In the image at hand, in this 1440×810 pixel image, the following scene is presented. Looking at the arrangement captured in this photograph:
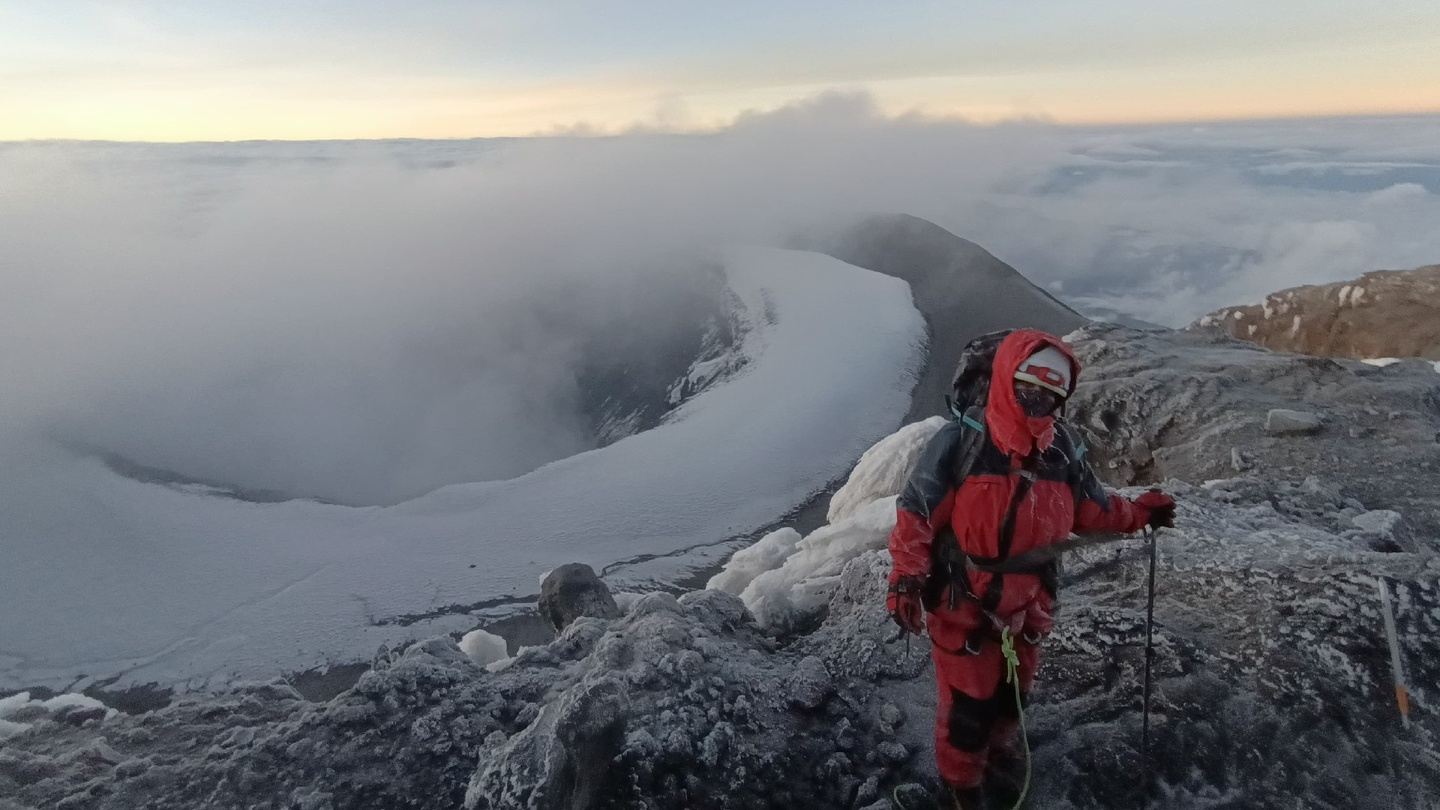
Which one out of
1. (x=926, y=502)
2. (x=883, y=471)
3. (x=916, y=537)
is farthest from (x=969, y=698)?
(x=883, y=471)

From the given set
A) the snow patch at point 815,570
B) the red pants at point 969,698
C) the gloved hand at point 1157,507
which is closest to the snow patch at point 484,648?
the snow patch at point 815,570

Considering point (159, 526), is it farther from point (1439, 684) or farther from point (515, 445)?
point (1439, 684)

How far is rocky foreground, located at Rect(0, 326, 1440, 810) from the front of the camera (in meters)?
3.70

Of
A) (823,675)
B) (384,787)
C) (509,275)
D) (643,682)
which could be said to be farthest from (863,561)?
(509,275)

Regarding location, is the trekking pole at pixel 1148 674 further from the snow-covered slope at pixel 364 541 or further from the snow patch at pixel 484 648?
the snow-covered slope at pixel 364 541

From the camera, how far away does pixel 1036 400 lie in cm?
284

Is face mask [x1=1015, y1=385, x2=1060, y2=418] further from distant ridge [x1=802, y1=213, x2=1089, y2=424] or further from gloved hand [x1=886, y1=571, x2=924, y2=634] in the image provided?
distant ridge [x1=802, y1=213, x2=1089, y2=424]

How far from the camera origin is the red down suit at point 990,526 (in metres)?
2.92

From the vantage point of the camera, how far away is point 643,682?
4270 millimetres

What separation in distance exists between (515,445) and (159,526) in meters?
15.0

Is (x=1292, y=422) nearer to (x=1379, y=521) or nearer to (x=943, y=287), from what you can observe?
(x=1379, y=521)

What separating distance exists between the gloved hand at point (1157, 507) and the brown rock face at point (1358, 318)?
46.3 ft

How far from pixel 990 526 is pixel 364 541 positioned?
16.5 meters

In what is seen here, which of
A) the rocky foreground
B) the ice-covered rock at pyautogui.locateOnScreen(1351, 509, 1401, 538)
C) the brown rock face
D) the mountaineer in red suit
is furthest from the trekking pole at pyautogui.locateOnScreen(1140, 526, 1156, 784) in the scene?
the brown rock face
